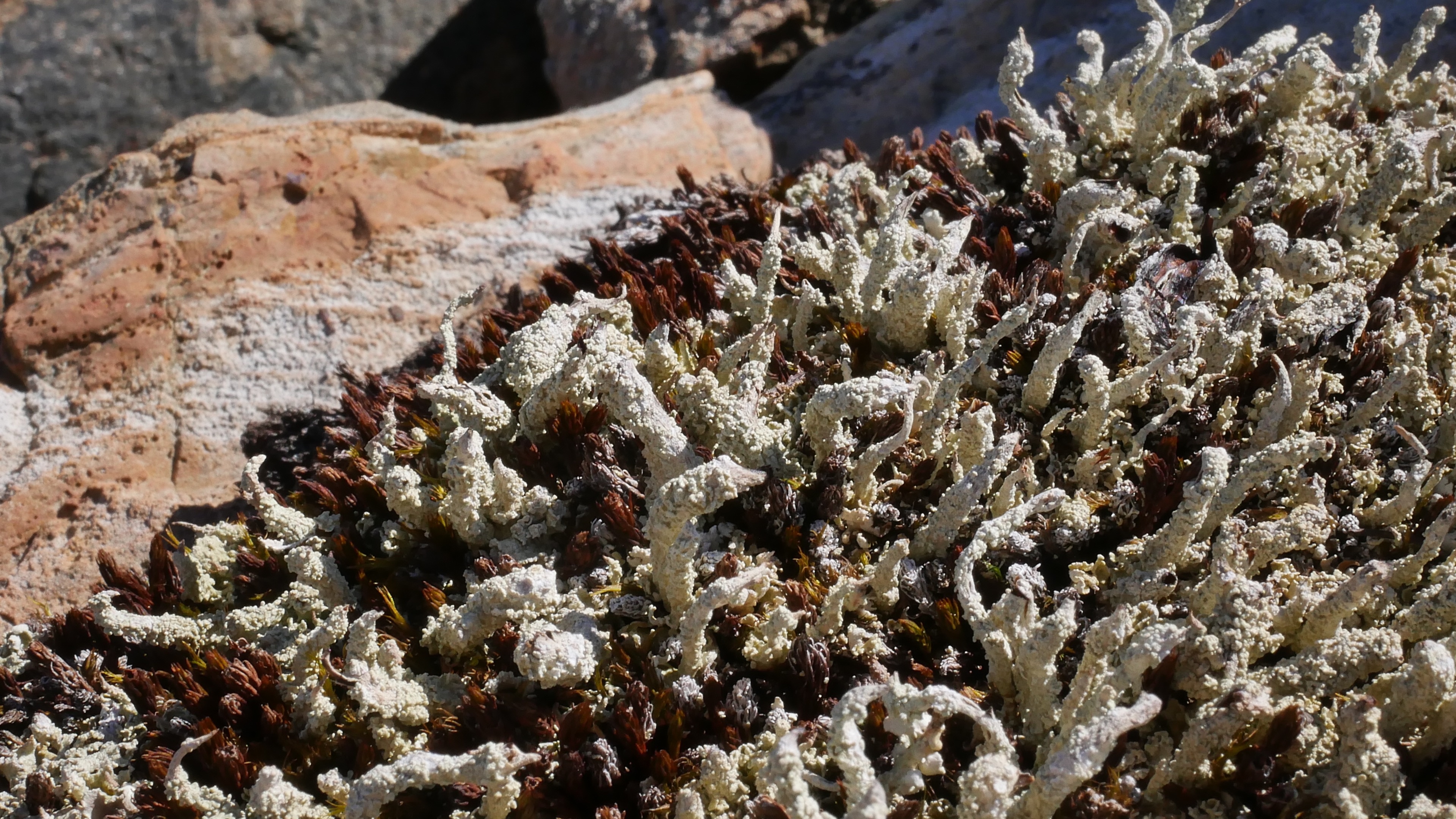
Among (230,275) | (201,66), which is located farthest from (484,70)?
(230,275)

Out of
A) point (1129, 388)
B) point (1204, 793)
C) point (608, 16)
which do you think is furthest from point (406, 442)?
point (608, 16)

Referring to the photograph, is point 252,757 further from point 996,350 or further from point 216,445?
point 996,350

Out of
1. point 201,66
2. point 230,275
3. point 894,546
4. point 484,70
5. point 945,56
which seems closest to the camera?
point 894,546

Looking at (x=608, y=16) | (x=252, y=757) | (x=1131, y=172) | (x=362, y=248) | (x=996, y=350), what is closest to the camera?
(x=252, y=757)

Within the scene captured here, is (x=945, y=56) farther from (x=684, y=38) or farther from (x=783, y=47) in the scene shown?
(x=684, y=38)

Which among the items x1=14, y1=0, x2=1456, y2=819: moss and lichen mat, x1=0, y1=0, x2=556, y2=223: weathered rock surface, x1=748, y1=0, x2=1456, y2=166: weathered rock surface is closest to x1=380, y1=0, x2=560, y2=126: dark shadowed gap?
x1=0, y1=0, x2=556, y2=223: weathered rock surface

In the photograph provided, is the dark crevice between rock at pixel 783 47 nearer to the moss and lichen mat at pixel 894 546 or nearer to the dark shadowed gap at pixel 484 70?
the moss and lichen mat at pixel 894 546

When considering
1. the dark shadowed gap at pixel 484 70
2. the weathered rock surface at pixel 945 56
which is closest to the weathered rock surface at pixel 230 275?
the weathered rock surface at pixel 945 56

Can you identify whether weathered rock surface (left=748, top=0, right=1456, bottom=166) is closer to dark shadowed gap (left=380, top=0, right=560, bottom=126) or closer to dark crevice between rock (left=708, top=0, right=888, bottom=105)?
dark crevice between rock (left=708, top=0, right=888, bottom=105)
